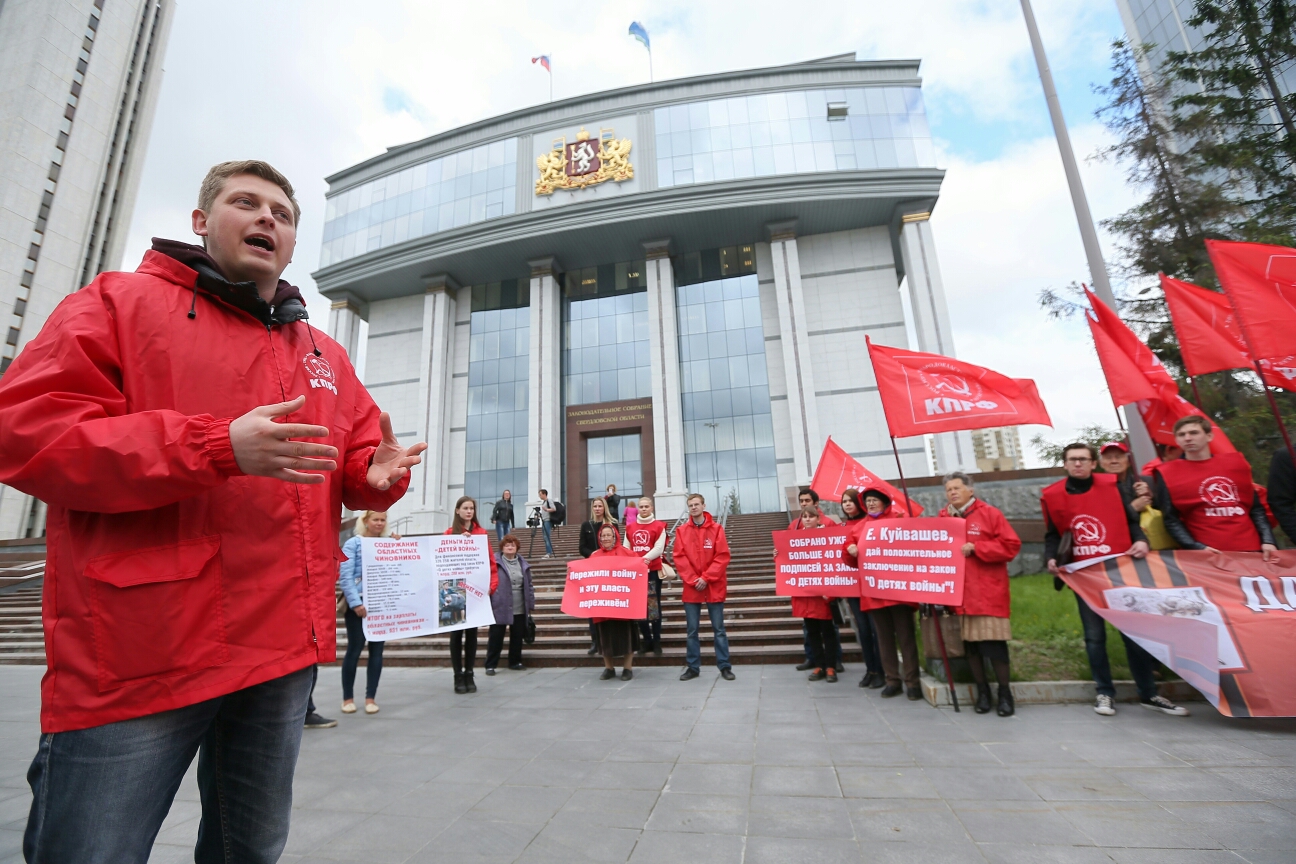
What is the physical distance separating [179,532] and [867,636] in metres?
7.05

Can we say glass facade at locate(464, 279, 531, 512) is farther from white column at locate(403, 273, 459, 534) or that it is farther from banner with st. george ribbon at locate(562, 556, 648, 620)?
banner with st. george ribbon at locate(562, 556, 648, 620)

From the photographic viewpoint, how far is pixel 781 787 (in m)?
3.76

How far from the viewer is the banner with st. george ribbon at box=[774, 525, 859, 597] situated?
6988 millimetres

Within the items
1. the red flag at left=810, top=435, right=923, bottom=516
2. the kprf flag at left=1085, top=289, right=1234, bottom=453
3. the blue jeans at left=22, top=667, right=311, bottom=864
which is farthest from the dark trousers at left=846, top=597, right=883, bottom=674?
the blue jeans at left=22, top=667, right=311, bottom=864

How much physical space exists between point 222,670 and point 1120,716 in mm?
6459

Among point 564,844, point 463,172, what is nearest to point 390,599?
point 564,844

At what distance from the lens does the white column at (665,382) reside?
77.5 ft

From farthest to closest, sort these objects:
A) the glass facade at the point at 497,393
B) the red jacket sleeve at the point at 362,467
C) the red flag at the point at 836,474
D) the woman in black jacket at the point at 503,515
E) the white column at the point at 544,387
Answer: the glass facade at the point at 497,393, the white column at the point at 544,387, the woman in black jacket at the point at 503,515, the red flag at the point at 836,474, the red jacket sleeve at the point at 362,467

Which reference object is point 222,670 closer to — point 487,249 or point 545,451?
point 545,451

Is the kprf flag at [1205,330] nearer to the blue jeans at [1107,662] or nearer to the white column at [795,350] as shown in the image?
the blue jeans at [1107,662]

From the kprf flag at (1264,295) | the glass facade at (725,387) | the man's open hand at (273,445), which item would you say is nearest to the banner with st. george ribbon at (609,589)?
the man's open hand at (273,445)

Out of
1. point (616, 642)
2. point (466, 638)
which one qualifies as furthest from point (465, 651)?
point (616, 642)

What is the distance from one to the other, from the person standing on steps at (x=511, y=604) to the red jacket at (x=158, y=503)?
21.8ft

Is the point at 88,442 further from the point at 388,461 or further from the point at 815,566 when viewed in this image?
the point at 815,566
